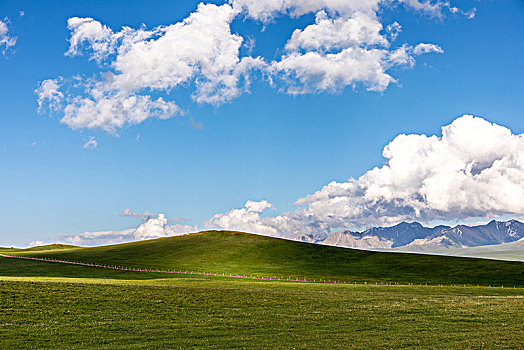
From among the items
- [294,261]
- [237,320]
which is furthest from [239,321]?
[294,261]

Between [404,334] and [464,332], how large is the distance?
14.4 ft

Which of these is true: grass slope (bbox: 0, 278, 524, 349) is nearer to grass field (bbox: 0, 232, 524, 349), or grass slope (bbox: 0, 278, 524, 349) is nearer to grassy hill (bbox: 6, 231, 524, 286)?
grass field (bbox: 0, 232, 524, 349)

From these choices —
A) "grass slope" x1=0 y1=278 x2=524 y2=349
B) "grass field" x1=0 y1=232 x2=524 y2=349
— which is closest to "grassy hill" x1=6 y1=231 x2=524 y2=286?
"grass field" x1=0 y1=232 x2=524 y2=349

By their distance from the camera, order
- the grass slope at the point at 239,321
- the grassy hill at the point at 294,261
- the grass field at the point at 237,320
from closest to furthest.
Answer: the grass slope at the point at 239,321, the grass field at the point at 237,320, the grassy hill at the point at 294,261

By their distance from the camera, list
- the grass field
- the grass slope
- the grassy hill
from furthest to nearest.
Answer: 1. the grassy hill
2. the grass field
3. the grass slope

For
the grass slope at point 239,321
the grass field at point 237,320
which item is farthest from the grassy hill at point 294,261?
the grass slope at point 239,321

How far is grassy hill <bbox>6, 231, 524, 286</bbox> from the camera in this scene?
318 feet

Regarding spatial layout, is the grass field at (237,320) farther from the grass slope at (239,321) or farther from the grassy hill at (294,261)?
the grassy hill at (294,261)

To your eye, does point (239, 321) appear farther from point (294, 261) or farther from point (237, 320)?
point (294, 261)

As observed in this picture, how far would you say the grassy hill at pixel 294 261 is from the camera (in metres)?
96.9

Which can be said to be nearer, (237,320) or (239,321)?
(239,321)

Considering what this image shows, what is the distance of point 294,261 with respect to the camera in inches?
4958

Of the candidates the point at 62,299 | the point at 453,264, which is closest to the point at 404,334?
the point at 62,299

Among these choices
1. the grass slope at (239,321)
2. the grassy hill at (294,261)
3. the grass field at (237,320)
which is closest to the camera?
the grass slope at (239,321)
